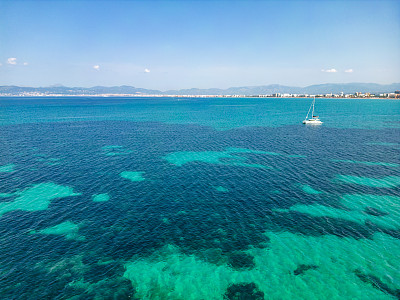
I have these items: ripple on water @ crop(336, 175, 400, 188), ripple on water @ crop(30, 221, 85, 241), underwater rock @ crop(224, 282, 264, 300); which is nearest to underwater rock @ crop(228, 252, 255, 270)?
underwater rock @ crop(224, 282, 264, 300)

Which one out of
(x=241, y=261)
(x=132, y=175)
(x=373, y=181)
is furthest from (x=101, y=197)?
(x=373, y=181)

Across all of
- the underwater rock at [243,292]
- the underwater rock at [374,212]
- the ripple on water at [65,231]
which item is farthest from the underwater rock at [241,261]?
the underwater rock at [374,212]

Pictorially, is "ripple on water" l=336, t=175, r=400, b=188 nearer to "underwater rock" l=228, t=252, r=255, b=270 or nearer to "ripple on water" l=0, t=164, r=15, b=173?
"underwater rock" l=228, t=252, r=255, b=270

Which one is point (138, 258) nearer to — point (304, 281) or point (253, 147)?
point (304, 281)

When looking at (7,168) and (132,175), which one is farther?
(7,168)

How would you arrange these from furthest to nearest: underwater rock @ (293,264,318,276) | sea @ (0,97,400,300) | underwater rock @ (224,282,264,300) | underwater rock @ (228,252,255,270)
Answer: underwater rock @ (228,252,255,270), underwater rock @ (293,264,318,276), sea @ (0,97,400,300), underwater rock @ (224,282,264,300)

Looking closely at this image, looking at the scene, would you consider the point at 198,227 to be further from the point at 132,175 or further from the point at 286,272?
the point at 132,175

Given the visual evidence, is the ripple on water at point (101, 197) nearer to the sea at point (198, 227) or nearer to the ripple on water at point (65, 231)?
the sea at point (198, 227)
